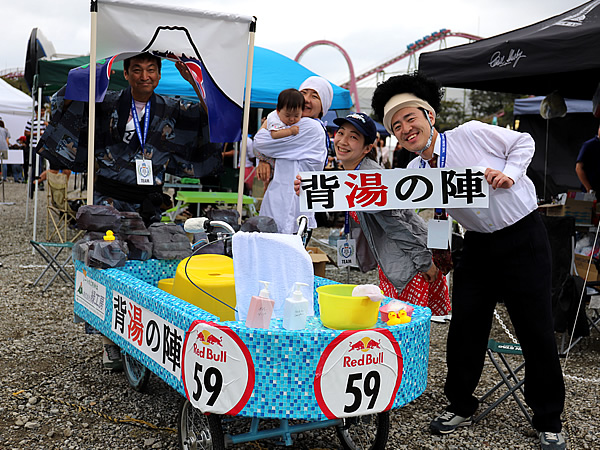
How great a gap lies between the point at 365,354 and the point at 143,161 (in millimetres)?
2477

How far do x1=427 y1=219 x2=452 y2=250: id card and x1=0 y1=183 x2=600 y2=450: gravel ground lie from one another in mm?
Result: 1023

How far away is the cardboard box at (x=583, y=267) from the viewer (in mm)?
4891

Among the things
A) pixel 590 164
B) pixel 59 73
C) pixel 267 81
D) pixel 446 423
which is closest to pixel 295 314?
pixel 446 423

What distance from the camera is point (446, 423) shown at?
3.06 metres

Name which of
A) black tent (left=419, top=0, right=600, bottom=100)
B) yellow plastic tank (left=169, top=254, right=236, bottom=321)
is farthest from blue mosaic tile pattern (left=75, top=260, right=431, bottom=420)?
black tent (left=419, top=0, right=600, bottom=100)

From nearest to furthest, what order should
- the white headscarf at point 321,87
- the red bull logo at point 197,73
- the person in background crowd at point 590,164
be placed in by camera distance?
the red bull logo at point 197,73
the white headscarf at point 321,87
the person in background crowd at point 590,164

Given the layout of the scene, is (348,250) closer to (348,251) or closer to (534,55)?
(348,251)

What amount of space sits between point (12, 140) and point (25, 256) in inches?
649

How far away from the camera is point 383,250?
3008mm

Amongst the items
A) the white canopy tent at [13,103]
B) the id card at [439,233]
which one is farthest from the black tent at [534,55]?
the white canopy tent at [13,103]

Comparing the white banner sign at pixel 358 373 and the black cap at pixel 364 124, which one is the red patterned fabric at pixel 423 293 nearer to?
the black cap at pixel 364 124

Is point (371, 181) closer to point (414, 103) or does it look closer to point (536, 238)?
point (414, 103)

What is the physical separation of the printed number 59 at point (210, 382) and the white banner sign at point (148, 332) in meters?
0.19

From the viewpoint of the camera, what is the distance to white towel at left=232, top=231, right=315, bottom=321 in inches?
94.0
